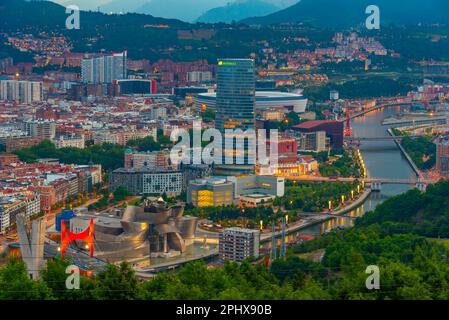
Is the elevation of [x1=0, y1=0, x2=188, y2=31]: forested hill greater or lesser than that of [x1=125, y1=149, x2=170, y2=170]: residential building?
greater

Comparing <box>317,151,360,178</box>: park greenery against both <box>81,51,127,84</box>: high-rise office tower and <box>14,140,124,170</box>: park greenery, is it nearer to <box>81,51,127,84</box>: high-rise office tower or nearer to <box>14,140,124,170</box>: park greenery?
<box>14,140,124,170</box>: park greenery

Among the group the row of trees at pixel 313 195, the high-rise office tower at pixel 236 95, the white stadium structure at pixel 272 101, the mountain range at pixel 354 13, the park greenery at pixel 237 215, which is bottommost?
the park greenery at pixel 237 215

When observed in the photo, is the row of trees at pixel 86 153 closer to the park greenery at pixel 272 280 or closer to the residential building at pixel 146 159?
the residential building at pixel 146 159

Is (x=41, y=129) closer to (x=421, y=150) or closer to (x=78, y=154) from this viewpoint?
(x=78, y=154)

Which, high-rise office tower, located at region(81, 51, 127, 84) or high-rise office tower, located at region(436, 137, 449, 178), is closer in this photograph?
high-rise office tower, located at region(436, 137, 449, 178)

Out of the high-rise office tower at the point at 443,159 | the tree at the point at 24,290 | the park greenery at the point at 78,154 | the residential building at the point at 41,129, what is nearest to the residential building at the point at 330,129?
the high-rise office tower at the point at 443,159

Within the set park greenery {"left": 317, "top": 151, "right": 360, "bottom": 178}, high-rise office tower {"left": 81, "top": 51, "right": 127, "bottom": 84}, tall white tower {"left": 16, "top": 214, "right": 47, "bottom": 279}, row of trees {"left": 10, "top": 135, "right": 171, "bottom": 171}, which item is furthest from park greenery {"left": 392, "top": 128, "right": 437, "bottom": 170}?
high-rise office tower {"left": 81, "top": 51, "right": 127, "bottom": 84}
